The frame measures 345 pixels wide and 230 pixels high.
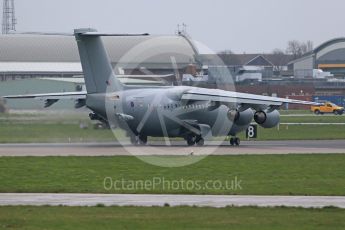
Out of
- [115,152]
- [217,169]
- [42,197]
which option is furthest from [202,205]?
[115,152]

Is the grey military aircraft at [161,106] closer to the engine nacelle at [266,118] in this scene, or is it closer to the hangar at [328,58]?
the engine nacelle at [266,118]

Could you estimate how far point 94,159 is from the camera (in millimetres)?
42250

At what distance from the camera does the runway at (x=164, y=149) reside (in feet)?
154

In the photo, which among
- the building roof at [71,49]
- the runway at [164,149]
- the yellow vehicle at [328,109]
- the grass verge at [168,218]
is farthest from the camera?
the building roof at [71,49]

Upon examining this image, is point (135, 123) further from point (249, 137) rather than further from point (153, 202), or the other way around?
point (153, 202)

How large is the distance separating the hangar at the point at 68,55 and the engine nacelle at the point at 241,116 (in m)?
72.1

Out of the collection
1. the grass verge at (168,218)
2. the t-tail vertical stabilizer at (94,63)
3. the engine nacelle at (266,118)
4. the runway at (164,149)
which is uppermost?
the t-tail vertical stabilizer at (94,63)

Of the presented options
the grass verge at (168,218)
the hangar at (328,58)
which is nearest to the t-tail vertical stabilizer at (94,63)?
the grass verge at (168,218)

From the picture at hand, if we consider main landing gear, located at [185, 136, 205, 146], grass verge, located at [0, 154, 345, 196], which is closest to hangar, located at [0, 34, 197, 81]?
main landing gear, located at [185, 136, 205, 146]

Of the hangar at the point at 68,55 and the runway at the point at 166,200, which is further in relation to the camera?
the hangar at the point at 68,55

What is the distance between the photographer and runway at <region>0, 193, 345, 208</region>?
26.9m

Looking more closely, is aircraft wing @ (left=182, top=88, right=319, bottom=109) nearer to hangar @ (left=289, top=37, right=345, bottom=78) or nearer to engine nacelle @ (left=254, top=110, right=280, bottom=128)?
engine nacelle @ (left=254, top=110, right=280, bottom=128)

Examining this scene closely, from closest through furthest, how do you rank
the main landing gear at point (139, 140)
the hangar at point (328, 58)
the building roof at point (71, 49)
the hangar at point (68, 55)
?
the main landing gear at point (139, 140)
the hangar at point (68, 55)
the building roof at point (71, 49)
the hangar at point (328, 58)

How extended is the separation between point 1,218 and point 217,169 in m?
15.6
